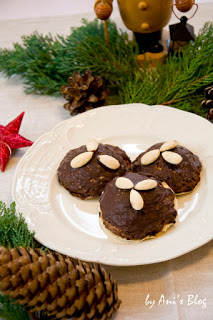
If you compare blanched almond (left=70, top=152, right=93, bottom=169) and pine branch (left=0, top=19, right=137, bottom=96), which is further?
pine branch (left=0, top=19, right=137, bottom=96)

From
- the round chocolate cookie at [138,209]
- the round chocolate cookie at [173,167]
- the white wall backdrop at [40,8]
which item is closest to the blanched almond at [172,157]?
the round chocolate cookie at [173,167]

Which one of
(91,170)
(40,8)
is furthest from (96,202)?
(40,8)

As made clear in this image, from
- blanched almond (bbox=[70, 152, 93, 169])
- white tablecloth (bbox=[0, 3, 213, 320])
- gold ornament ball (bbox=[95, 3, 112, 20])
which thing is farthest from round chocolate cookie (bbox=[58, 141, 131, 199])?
gold ornament ball (bbox=[95, 3, 112, 20])

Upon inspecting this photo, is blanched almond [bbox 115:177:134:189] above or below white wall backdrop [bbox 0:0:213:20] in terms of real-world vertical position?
below

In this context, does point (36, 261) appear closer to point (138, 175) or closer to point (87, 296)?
point (87, 296)

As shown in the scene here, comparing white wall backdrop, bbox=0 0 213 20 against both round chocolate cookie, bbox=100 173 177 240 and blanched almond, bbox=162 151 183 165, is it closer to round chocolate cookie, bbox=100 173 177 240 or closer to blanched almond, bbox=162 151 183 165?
blanched almond, bbox=162 151 183 165

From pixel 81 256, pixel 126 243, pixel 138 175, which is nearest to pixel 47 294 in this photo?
pixel 81 256
